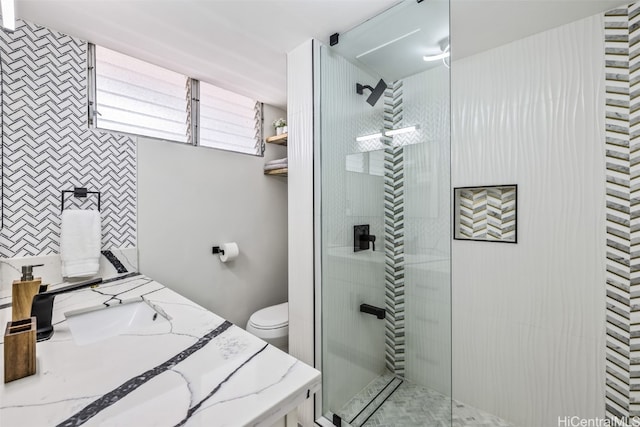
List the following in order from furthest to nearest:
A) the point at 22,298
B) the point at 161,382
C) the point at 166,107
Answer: the point at 166,107 → the point at 22,298 → the point at 161,382

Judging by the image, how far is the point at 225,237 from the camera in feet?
7.32

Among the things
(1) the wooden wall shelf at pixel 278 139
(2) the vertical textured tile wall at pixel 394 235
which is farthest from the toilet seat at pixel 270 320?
(1) the wooden wall shelf at pixel 278 139

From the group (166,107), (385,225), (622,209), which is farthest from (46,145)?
(622,209)

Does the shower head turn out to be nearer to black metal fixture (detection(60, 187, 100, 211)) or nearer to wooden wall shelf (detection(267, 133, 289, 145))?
wooden wall shelf (detection(267, 133, 289, 145))

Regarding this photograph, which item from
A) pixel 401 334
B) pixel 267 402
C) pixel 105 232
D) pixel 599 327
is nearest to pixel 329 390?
pixel 401 334

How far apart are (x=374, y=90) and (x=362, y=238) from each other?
91 centimetres

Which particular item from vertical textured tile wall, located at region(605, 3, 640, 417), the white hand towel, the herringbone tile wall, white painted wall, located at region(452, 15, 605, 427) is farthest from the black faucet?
vertical textured tile wall, located at region(605, 3, 640, 417)

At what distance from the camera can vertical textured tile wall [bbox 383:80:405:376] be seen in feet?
5.19

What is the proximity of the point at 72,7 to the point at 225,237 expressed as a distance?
1563 millimetres

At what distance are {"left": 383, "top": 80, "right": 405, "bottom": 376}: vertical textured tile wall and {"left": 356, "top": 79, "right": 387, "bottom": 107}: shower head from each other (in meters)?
0.04

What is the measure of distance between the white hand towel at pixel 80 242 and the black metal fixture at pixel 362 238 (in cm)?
151

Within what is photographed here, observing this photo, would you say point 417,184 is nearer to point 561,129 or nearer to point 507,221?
point 507,221

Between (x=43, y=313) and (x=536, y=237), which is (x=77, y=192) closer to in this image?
(x=43, y=313)

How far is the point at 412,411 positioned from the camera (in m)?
1.63
